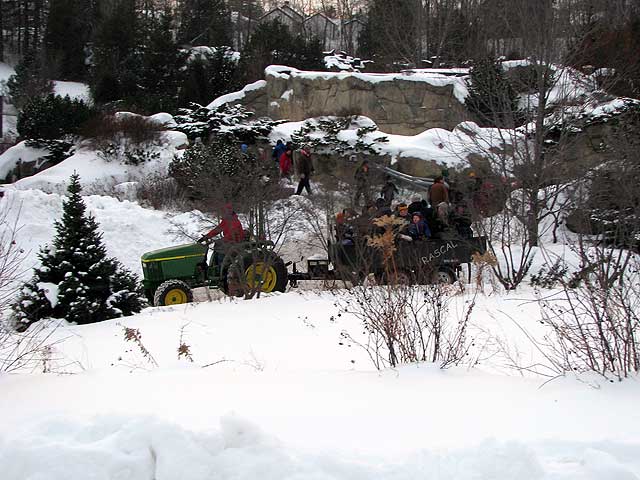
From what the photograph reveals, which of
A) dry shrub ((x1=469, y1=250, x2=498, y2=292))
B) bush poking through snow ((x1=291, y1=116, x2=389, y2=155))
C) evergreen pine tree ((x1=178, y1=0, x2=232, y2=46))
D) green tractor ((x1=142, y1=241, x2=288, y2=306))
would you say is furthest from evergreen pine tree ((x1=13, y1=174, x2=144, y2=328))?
evergreen pine tree ((x1=178, y1=0, x2=232, y2=46))

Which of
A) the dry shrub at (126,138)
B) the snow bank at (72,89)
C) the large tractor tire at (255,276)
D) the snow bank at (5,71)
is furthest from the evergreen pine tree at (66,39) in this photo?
the large tractor tire at (255,276)

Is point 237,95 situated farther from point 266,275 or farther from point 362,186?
point 266,275

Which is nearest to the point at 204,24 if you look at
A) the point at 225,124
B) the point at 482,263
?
the point at 225,124

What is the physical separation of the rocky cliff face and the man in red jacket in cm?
1415

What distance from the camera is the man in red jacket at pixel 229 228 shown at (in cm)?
1093

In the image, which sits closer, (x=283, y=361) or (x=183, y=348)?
(x=183, y=348)

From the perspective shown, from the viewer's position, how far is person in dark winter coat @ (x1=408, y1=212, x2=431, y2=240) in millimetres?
11578

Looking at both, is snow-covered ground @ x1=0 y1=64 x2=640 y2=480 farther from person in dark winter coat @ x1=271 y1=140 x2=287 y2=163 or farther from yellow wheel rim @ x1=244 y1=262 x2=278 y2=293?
person in dark winter coat @ x1=271 y1=140 x2=287 y2=163

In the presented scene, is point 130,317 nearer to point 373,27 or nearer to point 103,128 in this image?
point 103,128

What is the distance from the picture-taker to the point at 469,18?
34.5 m

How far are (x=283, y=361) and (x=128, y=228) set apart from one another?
10512 millimetres

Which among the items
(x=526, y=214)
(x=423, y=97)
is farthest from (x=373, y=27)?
(x=526, y=214)

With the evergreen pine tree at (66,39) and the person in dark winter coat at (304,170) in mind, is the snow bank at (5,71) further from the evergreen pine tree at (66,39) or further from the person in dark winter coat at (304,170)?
the person in dark winter coat at (304,170)

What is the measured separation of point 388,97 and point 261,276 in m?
15.7
